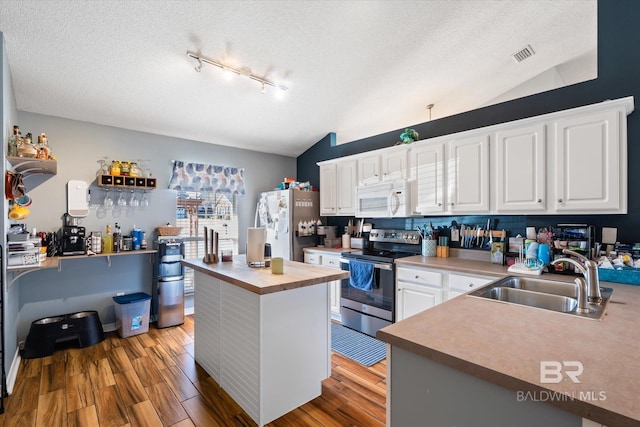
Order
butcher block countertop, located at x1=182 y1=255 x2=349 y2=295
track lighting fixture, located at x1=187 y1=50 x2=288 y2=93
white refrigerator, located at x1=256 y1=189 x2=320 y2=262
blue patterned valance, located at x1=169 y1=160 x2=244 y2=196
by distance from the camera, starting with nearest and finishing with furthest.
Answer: butcher block countertop, located at x1=182 y1=255 x2=349 y2=295, track lighting fixture, located at x1=187 y1=50 x2=288 y2=93, blue patterned valance, located at x1=169 y1=160 x2=244 y2=196, white refrigerator, located at x1=256 y1=189 x2=320 y2=262

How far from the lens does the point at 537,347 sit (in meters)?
0.99

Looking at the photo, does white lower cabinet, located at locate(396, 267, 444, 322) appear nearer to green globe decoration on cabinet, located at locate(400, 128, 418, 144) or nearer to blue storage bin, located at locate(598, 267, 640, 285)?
blue storage bin, located at locate(598, 267, 640, 285)

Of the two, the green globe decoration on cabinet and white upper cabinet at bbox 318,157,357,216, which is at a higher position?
the green globe decoration on cabinet

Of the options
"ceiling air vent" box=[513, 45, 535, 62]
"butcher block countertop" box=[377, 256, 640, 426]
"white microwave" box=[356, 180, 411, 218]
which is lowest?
"butcher block countertop" box=[377, 256, 640, 426]

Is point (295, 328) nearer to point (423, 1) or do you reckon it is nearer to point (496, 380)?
point (496, 380)

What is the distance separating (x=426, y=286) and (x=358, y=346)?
96 cm

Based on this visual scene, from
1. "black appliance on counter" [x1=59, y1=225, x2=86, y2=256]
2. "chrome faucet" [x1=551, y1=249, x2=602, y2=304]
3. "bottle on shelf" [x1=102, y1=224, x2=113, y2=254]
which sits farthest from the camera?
"bottle on shelf" [x1=102, y1=224, x2=113, y2=254]

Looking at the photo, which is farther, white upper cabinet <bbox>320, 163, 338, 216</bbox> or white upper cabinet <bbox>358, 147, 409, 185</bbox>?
white upper cabinet <bbox>320, 163, 338, 216</bbox>

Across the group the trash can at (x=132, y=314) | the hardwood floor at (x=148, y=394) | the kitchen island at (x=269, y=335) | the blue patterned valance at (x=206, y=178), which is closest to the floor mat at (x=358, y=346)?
the hardwood floor at (x=148, y=394)

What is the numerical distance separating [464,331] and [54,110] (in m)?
4.29

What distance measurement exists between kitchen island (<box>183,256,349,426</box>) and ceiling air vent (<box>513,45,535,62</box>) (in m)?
2.82

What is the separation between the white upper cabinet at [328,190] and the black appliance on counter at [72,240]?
117 inches

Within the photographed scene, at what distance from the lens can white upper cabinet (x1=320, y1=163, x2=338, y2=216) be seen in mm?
4410

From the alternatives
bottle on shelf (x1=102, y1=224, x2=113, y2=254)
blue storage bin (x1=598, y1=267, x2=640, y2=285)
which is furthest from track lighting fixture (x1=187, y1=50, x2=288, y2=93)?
blue storage bin (x1=598, y1=267, x2=640, y2=285)
